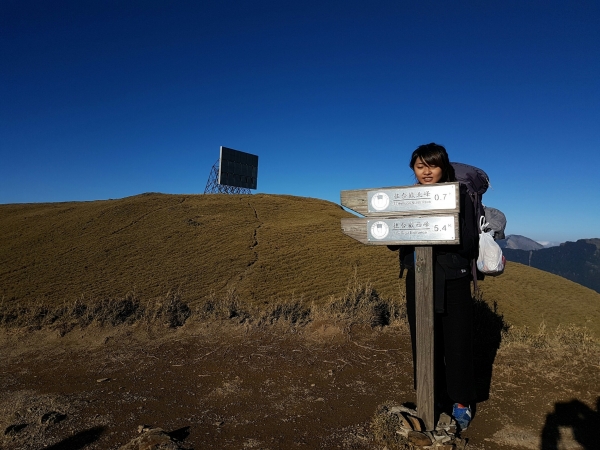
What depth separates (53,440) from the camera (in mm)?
3033

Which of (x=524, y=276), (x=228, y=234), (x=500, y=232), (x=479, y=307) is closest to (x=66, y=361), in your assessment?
(x=500, y=232)

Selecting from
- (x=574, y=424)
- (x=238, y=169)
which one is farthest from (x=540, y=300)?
(x=238, y=169)

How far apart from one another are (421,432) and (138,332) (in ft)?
14.7

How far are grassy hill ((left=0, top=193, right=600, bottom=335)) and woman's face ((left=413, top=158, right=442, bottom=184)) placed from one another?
26.0 ft

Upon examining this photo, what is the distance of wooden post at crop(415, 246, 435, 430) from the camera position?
294 centimetres

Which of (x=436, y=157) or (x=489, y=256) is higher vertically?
(x=436, y=157)

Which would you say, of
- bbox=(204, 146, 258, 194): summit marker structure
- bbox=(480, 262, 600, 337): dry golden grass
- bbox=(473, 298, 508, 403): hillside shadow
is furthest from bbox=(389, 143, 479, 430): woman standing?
bbox=(204, 146, 258, 194): summit marker structure

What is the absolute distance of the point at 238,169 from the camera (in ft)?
124

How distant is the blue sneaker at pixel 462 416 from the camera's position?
3.05 meters

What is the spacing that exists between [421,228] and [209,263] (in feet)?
51.3

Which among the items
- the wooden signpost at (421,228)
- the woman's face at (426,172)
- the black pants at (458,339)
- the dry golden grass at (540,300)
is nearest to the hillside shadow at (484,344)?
the black pants at (458,339)

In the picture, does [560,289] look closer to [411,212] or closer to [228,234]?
[228,234]

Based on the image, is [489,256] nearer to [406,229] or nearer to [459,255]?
[459,255]

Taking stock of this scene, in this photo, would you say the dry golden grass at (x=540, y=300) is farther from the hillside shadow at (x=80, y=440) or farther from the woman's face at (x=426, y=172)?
the hillside shadow at (x=80, y=440)
